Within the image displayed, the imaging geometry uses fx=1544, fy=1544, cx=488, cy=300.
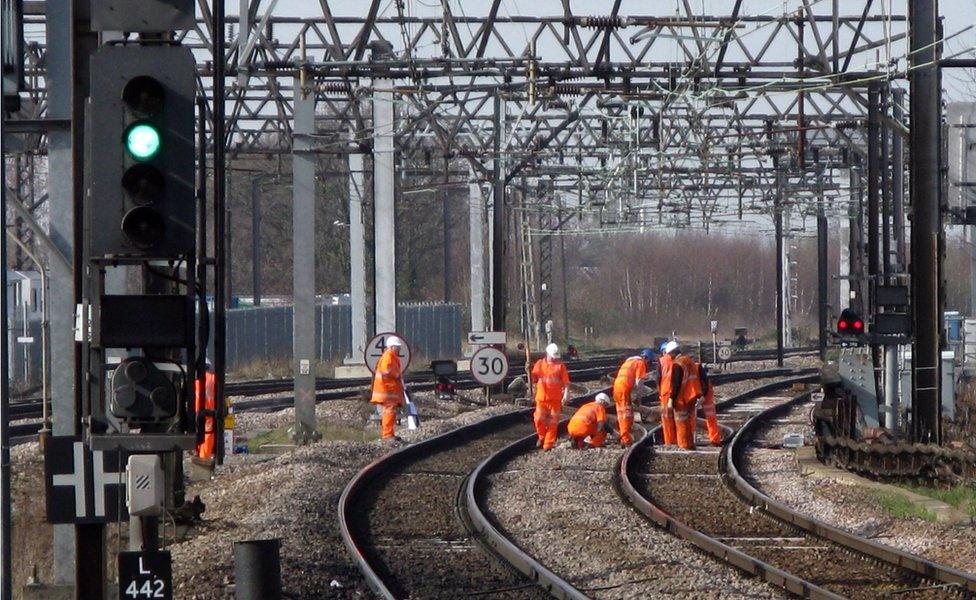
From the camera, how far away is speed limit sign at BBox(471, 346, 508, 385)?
28.1m

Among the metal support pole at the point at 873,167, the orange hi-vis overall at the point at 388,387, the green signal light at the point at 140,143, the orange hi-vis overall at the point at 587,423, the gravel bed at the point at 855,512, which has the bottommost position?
the gravel bed at the point at 855,512

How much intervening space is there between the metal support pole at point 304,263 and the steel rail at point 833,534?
6.42 m

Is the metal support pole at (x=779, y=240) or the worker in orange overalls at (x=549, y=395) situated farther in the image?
the metal support pole at (x=779, y=240)

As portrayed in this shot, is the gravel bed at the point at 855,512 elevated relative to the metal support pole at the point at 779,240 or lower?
lower

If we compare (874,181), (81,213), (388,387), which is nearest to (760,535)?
(81,213)

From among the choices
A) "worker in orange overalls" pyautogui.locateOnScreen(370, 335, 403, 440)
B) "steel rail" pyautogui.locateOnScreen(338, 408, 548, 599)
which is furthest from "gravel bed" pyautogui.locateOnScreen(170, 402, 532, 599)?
"worker in orange overalls" pyautogui.locateOnScreen(370, 335, 403, 440)

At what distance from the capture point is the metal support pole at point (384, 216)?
27094 mm

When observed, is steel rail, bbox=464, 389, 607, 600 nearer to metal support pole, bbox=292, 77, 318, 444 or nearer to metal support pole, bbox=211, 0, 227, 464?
metal support pole, bbox=211, 0, 227, 464

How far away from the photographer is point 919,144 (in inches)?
756

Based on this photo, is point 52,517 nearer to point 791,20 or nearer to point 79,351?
point 79,351

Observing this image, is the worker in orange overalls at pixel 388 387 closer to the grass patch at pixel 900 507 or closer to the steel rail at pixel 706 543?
the steel rail at pixel 706 543

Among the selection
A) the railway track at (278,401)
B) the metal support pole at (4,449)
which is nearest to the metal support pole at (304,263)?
the railway track at (278,401)

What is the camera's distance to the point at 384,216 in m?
29.1

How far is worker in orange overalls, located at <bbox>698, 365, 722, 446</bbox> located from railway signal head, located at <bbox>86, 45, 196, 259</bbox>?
15.3 metres
